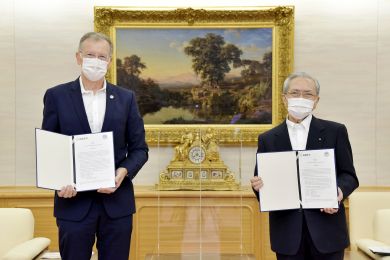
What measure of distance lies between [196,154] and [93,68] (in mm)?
2970

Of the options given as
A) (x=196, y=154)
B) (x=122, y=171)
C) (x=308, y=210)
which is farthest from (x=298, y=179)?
(x=196, y=154)

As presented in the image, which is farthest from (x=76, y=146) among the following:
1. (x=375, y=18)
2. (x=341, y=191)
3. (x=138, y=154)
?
(x=375, y=18)

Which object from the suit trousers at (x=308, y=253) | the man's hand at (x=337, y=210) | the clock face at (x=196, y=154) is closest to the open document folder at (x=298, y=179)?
the man's hand at (x=337, y=210)

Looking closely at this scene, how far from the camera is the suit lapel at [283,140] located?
2.86m

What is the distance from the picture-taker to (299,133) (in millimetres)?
2875

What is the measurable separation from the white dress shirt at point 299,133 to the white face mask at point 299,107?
4 cm

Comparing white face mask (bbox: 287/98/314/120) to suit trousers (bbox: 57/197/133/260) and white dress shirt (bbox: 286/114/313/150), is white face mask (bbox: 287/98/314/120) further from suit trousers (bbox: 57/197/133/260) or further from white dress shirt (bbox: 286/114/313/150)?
suit trousers (bbox: 57/197/133/260)

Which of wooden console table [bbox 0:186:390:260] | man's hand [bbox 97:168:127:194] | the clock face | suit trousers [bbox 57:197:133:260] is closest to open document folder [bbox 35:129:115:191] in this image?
man's hand [bbox 97:168:127:194]

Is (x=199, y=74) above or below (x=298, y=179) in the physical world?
above

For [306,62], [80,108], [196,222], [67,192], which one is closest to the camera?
[67,192]

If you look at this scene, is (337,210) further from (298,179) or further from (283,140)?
(283,140)

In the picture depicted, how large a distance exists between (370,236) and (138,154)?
301 cm

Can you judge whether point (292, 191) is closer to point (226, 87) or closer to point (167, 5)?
point (226, 87)

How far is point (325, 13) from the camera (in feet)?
19.6
